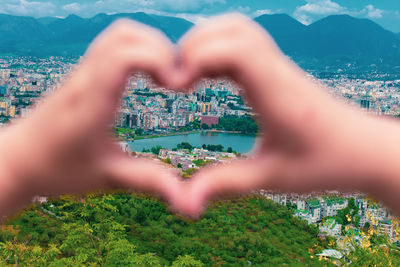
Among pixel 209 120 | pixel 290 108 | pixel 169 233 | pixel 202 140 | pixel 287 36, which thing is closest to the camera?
pixel 290 108

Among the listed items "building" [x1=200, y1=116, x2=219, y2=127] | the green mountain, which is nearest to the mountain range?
the green mountain

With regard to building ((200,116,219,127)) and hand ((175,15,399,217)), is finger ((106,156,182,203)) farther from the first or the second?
building ((200,116,219,127))

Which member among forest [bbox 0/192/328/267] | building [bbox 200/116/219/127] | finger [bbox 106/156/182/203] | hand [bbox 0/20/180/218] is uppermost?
hand [bbox 0/20/180/218]

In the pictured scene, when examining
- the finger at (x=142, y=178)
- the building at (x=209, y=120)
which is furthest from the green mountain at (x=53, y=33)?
the finger at (x=142, y=178)

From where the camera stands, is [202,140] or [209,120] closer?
[202,140]

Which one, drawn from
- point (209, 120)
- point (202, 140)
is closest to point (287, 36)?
point (209, 120)

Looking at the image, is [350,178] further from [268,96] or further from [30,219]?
[30,219]

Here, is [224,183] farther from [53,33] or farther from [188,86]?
[53,33]
